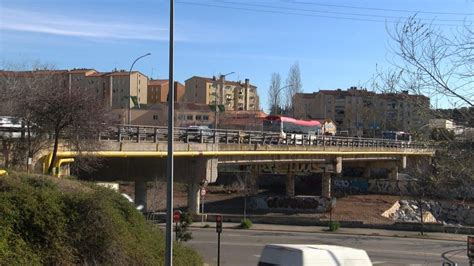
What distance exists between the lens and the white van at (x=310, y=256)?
1142cm

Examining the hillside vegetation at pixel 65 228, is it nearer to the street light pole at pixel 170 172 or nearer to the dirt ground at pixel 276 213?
the street light pole at pixel 170 172

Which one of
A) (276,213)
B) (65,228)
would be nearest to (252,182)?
(276,213)

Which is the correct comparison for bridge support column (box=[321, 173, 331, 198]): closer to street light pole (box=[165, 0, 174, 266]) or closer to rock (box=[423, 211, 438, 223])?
rock (box=[423, 211, 438, 223])

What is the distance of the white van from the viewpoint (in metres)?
11.4

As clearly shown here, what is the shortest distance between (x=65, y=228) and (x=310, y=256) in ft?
21.3

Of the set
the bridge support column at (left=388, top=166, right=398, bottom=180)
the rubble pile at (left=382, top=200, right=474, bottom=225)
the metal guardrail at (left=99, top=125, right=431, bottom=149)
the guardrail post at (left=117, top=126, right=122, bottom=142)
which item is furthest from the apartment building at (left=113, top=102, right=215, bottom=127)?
the guardrail post at (left=117, top=126, right=122, bottom=142)

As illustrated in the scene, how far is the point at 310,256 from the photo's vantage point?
11461 millimetres

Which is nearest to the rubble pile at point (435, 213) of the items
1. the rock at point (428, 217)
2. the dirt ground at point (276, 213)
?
the rock at point (428, 217)

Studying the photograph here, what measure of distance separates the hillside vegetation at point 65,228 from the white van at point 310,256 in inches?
198

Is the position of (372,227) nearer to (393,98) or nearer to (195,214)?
(195,214)

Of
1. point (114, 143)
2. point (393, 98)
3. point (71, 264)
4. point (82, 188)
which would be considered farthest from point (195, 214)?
point (393, 98)

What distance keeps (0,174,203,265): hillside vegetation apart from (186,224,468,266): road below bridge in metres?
11.0

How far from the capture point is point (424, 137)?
755 centimetres

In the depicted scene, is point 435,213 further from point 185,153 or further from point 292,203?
point 185,153
